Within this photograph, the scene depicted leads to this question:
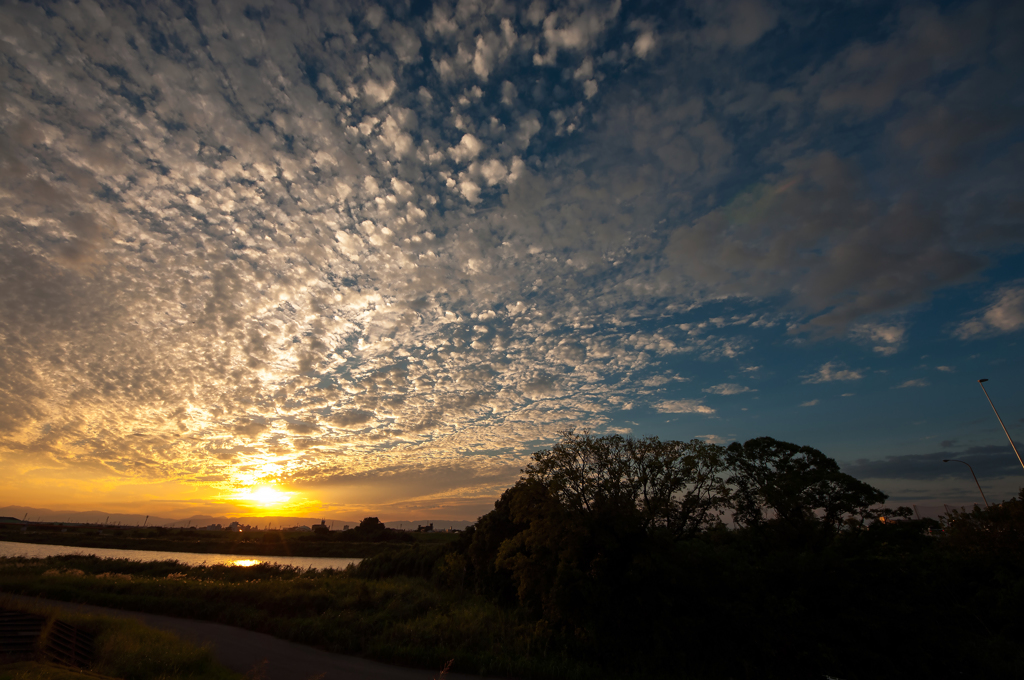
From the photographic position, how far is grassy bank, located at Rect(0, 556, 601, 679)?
17.3m

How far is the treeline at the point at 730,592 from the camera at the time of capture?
16.0 metres

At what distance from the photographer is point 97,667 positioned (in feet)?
41.7

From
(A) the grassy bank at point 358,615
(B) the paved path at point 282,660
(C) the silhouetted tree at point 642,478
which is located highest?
(C) the silhouetted tree at point 642,478

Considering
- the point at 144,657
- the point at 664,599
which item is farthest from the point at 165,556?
the point at 664,599

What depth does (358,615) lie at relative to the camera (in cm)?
2247

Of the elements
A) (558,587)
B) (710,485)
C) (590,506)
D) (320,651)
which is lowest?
(320,651)

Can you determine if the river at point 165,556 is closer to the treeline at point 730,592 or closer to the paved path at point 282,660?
the paved path at point 282,660

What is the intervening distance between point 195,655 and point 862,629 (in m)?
24.2

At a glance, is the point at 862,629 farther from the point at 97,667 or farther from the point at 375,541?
the point at 375,541

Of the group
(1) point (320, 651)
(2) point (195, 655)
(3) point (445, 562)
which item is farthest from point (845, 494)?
(2) point (195, 655)

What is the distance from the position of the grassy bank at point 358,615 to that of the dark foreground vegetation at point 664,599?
11 cm

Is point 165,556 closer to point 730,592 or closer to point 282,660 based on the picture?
point 282,660

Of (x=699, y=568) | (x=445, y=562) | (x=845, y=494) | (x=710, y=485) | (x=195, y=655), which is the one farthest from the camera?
(x=445, y=562)

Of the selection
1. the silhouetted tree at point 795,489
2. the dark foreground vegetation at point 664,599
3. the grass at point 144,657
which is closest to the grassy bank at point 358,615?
the dark foreground vegetation at point 664,599
